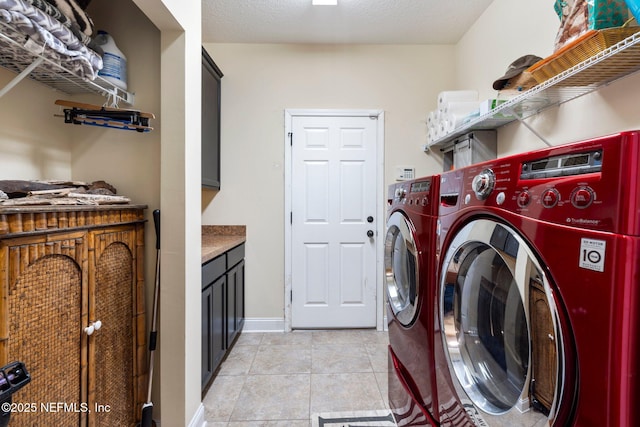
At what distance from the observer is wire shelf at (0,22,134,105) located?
952 millimetres

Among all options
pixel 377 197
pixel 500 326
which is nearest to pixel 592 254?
pixel 500 326

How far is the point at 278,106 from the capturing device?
2.72 meters

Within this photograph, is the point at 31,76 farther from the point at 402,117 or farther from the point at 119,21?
the point at 402,117

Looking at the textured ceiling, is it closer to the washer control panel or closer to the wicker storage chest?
the wicker storage chest

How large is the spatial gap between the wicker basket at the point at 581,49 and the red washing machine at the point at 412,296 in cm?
74

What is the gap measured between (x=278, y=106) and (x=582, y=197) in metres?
2.56

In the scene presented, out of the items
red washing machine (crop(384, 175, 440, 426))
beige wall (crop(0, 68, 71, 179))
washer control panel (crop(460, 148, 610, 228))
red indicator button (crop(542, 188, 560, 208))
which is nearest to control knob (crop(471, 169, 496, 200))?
washer control panel (crop(460, 148, 610, 228))

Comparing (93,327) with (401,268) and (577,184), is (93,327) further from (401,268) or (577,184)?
(577,184)

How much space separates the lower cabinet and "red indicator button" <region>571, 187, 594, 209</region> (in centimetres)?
163

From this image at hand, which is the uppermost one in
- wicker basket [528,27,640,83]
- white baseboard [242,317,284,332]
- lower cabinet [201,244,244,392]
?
wicker basket [528,27,640,83]

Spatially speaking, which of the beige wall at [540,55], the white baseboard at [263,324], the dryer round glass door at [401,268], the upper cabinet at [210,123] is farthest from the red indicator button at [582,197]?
A: the white baseboard at [263,324]

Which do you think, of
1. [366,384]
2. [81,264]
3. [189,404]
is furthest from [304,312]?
[81,264]

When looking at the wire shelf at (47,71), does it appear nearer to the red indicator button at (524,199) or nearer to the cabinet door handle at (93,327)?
the cabinet door handle at (93,327)

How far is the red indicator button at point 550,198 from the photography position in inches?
21.0
